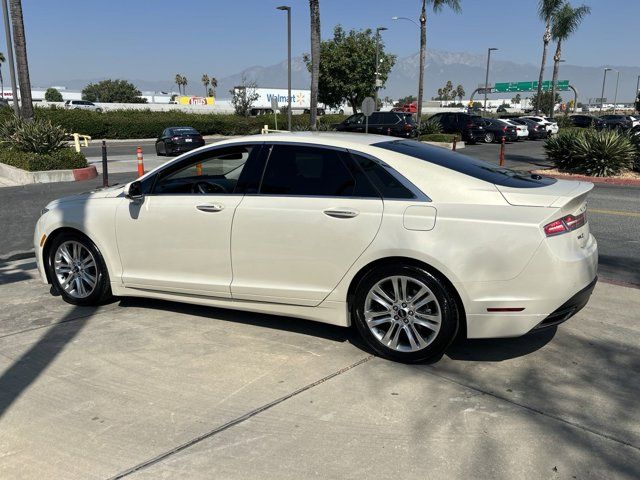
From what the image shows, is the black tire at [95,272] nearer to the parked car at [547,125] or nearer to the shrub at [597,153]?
the shrub at [597,153]

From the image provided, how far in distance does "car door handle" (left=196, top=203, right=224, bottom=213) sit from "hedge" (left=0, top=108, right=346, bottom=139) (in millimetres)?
32441

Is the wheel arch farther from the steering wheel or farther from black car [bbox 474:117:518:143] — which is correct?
black car [bbox 474:117:518:143]

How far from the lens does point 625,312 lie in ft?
16.4

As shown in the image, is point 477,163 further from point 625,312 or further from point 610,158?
point 610,158

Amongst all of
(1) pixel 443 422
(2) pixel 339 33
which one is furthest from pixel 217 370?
(2) pixel 339 33

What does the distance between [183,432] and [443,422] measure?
1.48 m

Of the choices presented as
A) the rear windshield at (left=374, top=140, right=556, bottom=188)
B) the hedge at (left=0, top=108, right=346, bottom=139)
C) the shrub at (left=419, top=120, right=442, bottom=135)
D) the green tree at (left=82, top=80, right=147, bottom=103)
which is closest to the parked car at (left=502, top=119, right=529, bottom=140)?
the shrub at (left=419, top=120, right=442, bottom=135)

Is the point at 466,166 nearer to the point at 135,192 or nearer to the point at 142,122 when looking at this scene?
the point at 135,192

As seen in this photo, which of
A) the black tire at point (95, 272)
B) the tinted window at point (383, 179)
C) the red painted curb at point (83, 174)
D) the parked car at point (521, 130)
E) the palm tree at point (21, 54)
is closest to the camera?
the tinted window at point (383, 179)

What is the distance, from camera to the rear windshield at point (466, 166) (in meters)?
4.09

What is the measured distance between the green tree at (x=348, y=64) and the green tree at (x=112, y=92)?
5874 cm

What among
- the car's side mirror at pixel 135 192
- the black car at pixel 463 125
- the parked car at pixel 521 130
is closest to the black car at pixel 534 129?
the parked car at pixel 521 130

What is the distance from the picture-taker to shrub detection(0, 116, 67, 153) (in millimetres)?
16359

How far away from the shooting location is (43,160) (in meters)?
15.1
